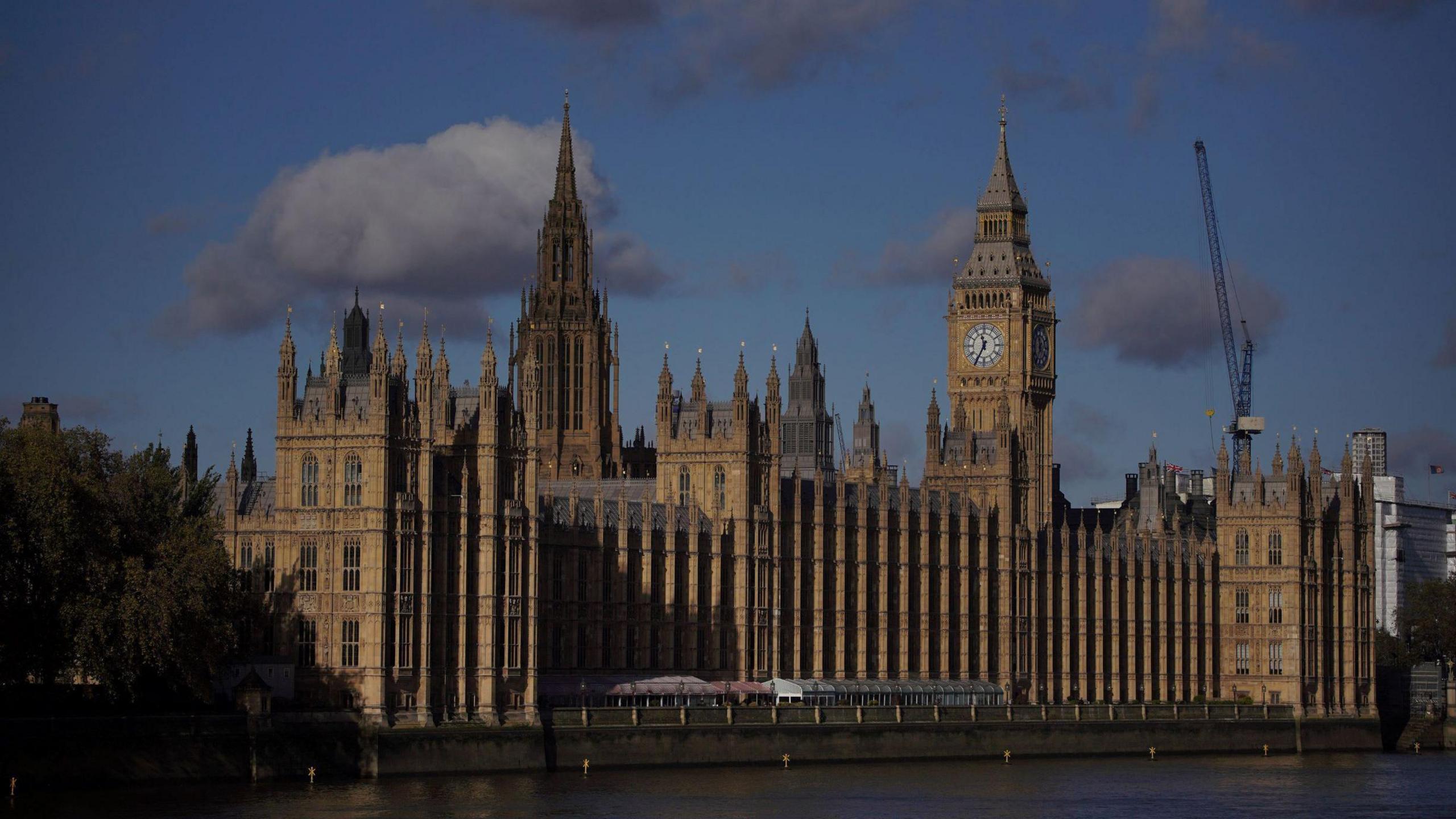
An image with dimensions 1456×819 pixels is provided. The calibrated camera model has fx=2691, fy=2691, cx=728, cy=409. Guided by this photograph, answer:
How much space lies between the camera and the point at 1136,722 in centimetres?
17900

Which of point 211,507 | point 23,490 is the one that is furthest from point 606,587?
point 23,490

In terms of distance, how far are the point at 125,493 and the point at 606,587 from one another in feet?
116

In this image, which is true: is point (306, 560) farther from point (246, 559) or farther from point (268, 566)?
point (246, 559)

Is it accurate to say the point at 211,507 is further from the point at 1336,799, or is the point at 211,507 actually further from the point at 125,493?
the point at 1336,799

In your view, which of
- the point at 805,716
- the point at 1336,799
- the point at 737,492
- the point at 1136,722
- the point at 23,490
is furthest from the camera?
the point at 1136,722

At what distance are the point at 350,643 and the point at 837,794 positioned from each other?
25.2 m

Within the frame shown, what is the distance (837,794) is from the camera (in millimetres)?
133375

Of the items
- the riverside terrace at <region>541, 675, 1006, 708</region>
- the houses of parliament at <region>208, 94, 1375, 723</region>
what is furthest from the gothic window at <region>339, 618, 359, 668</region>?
the riverside terrace at <region>541, 675, 1006, 708</region>

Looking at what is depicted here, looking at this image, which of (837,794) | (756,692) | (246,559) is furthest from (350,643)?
(756,692)

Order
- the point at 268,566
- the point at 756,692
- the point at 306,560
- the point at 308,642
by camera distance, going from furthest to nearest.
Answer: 1. the point at 756,692
2. the point at 268,566
3. the point at 306,560
4. the point at 308,642

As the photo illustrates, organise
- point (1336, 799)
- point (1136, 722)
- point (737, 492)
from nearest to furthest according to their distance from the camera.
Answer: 1. point (1336, 799)
2. point (737, 492)
3. point (1136, 722)

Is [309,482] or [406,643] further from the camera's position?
[309,482]

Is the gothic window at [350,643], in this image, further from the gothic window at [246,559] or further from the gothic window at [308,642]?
the gothic window at [246,559]

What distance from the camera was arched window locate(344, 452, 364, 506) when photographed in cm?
13275
